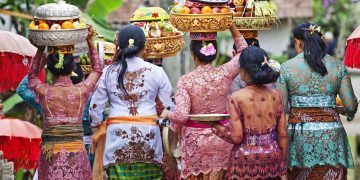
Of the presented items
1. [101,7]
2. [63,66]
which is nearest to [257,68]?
[63,66]

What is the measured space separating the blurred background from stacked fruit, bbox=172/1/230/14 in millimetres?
1936

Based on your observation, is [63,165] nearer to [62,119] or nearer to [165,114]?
[62,119]

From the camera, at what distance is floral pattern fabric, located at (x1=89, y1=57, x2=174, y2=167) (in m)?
9.59

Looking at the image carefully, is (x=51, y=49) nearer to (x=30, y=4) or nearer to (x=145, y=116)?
(x=145, y=116)

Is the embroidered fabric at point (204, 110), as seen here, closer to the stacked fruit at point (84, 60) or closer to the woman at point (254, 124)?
the woman at point (254, 124)

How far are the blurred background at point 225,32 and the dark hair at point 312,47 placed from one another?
2052mm

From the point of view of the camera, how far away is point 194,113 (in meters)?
9.50

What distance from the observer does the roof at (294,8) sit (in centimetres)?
2659

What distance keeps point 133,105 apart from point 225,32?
54.0 feet

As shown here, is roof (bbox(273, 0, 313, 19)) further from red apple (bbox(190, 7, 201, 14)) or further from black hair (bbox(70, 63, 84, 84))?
red apple (bbox(190, 7, 201, 14))

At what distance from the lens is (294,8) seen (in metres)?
26.8

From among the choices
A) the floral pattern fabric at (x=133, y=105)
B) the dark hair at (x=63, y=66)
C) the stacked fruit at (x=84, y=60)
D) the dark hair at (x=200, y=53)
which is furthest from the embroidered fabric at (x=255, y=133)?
the stacked fruit at (x=84, y=60)

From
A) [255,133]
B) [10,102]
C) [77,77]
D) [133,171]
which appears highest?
[255,133]

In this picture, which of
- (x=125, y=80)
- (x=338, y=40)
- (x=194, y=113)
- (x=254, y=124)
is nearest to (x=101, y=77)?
(x=125, y=80)
